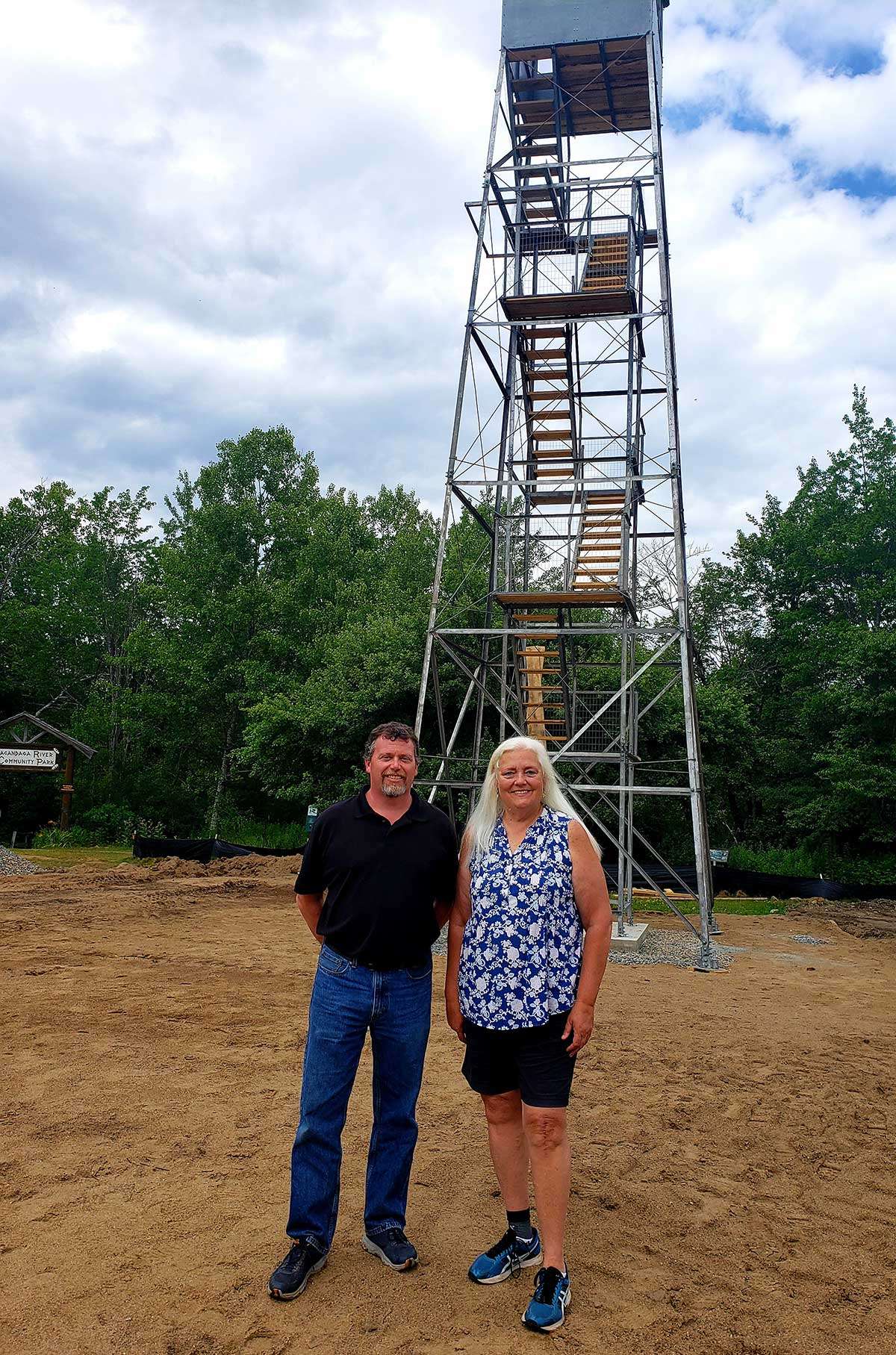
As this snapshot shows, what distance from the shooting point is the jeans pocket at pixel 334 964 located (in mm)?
3684

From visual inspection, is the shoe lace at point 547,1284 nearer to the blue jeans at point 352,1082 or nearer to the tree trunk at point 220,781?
the blue jeans at point 352,1082

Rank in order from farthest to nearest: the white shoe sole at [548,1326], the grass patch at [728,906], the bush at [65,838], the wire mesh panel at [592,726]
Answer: the bush at [65,838]
the grass patch at [728,906]
the wire mesh panel at [592,726]
the white shoe sole at [548,1326]

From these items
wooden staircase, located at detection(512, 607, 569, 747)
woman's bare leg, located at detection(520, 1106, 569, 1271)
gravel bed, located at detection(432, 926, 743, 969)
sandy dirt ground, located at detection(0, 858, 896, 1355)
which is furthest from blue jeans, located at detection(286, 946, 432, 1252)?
wooden staircase, located at detection(512, 607, 569, 747)

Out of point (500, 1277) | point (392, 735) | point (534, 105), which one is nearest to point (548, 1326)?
point (500, 1277)

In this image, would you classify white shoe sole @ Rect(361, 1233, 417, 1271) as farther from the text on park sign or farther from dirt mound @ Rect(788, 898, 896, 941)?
the text on park sign

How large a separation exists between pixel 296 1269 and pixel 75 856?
2272 centimetres

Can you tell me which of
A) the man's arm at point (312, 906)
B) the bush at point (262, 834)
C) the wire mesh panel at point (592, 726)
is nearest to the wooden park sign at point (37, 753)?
the bush at point (262, 834)

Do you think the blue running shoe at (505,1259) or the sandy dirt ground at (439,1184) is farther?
the blue running shoe at (505,1259)

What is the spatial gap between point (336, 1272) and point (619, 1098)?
2869 mm

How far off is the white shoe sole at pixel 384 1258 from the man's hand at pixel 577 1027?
3.55 ft

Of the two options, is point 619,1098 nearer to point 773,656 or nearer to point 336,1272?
point 336,1272

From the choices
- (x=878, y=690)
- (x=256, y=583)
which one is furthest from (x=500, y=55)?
(x=256, y=583)

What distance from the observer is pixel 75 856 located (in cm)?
2428

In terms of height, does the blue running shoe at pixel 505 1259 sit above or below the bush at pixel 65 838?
below
